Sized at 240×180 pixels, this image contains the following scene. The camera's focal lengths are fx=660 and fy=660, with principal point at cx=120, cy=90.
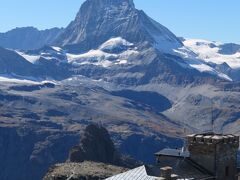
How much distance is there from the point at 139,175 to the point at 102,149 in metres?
158

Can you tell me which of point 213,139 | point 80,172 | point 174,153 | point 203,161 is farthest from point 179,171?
point 80,172

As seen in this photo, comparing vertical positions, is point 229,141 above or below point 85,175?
above

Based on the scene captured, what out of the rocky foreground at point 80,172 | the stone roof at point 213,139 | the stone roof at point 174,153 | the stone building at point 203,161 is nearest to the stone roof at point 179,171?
the stone building at point 203,161

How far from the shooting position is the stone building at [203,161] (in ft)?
119

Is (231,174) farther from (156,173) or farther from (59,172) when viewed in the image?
(59,172)

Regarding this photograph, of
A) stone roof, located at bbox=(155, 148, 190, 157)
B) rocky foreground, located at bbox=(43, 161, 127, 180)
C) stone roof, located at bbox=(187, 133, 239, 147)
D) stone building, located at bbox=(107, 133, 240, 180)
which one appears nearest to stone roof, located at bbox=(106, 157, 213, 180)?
stone building, located at bbox=(107, 133, 240, 180)

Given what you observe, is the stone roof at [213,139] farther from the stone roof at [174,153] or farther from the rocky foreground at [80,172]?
the rocky foreground at [80,172]

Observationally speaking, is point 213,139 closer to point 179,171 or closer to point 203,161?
point 203,161

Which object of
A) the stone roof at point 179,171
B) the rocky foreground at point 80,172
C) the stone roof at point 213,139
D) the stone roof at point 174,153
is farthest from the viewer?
the rocky foreground at point 80,172

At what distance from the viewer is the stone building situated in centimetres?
3621

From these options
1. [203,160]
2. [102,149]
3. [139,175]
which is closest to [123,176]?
[139,175]

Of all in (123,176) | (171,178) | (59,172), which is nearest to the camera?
(171,178)

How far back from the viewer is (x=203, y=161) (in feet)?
122

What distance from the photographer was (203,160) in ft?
121
